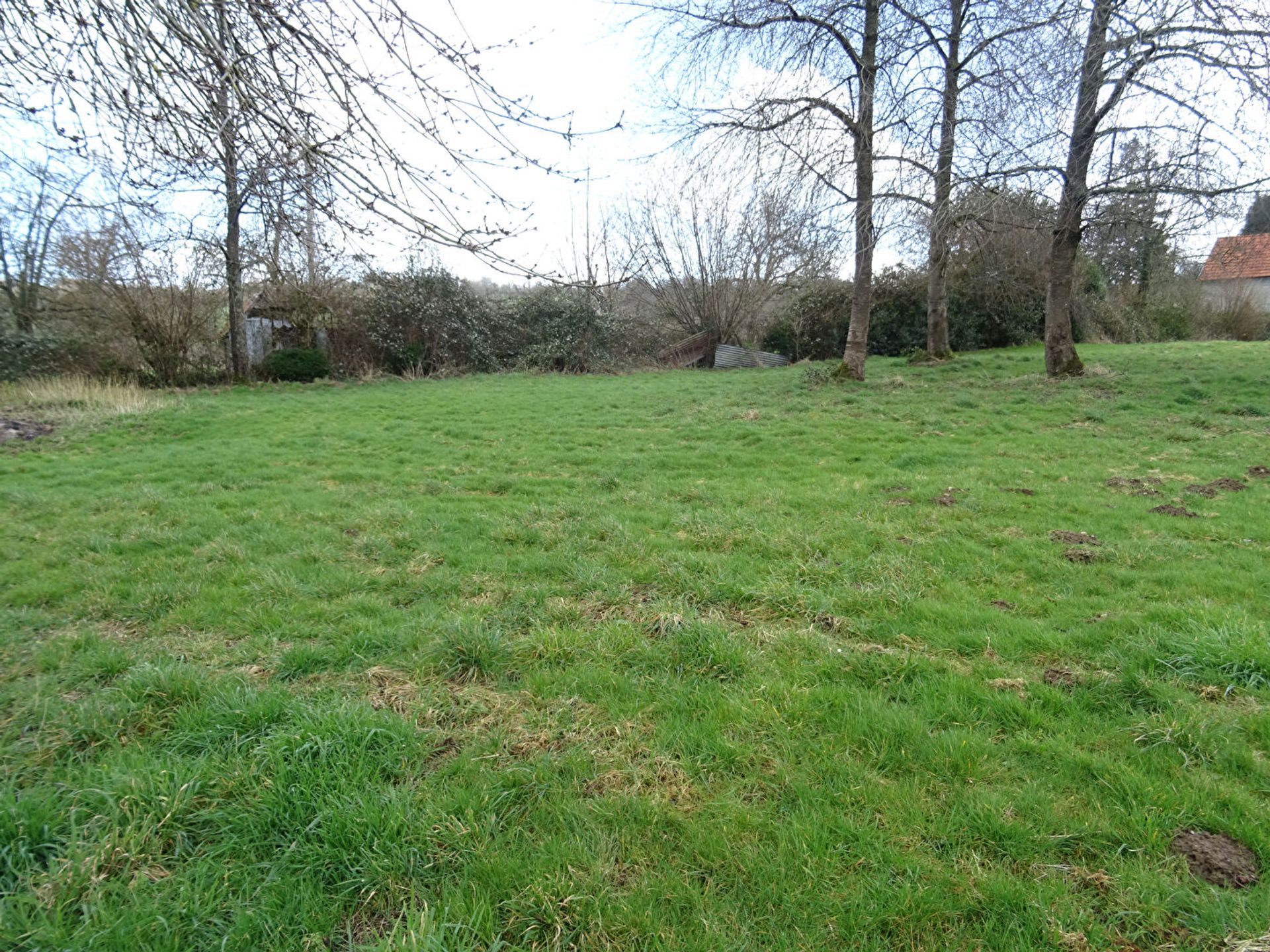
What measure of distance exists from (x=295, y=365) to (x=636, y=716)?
18.2 meters

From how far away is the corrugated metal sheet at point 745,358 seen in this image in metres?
22.0

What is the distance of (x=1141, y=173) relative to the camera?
990cm

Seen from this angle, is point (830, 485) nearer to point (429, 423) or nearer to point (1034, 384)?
point (429, 423)

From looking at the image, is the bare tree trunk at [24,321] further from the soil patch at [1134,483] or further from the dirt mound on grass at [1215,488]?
the dirt mound on grass at [1215,488]

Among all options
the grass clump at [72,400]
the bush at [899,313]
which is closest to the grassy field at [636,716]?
the grass clump at [72,400]

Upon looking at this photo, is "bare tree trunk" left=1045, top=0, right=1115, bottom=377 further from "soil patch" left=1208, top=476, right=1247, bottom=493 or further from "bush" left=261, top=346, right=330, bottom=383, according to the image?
"bush" left=261, top=346, right=330, bottom=383

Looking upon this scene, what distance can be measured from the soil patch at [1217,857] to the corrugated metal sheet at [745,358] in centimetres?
2033

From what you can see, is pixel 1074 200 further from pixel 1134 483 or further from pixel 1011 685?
pixel 1011 685

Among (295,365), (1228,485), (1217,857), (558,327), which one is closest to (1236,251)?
(1228,485)

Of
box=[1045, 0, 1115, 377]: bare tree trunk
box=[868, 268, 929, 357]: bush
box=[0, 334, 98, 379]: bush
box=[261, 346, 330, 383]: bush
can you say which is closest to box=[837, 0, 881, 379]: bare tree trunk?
box=[1045, 0, 1115, 377]: bare tree trunk

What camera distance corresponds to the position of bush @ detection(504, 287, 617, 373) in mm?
21984

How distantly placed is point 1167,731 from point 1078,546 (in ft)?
7.81

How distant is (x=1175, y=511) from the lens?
16.9 feet

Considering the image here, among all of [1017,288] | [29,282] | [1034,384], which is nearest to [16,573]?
[1034,384]
